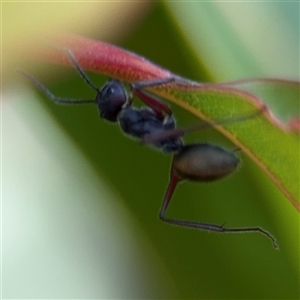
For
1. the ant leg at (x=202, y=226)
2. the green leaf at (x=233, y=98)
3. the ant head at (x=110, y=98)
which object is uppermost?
the ant head at (x=110, y=98)

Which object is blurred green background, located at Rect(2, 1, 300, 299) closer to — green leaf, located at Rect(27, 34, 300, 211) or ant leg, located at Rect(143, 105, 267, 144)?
ant leg, located at Rect(143, 105, 267, 144)

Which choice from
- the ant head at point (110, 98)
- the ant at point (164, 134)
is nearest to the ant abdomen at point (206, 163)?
the ant at point (164, 134)

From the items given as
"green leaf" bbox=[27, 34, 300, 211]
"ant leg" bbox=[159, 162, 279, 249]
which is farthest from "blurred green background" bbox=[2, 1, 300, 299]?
"green leaf" bbox=[27, 34, 300, 211]

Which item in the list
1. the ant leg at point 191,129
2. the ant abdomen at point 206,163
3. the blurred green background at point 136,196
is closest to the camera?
the ant leg at point 191,129

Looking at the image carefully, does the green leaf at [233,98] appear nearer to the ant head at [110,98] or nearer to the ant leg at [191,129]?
the ant leg at [191,129]

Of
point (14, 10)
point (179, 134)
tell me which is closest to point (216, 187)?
point (179, 134)

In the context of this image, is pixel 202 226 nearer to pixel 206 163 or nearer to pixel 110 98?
pixel 206 163

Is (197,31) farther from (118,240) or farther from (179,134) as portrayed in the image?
→ (118,240)

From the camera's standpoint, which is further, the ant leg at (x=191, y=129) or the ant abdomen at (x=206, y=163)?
the ant abdomen at (x=206, y=163)
